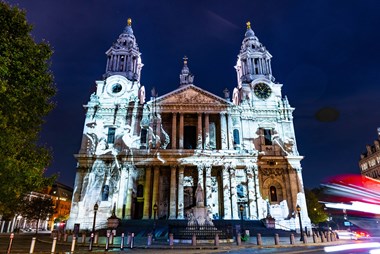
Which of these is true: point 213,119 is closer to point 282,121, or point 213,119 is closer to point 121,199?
point 282,121

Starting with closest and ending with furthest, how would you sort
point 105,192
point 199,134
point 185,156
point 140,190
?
point 185,156 → point 105,192 → point 140,190 → point 199,134

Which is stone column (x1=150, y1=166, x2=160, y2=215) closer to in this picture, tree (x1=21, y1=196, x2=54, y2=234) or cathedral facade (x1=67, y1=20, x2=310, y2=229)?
cathedral facade (x1=67, y1=20, x2=310, y2=229)

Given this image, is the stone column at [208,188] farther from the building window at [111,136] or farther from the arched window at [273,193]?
the building window at [111,136]

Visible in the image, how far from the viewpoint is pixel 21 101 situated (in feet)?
40.2

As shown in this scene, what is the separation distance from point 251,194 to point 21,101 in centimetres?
2735

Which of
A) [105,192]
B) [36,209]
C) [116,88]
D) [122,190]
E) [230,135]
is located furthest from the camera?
[36,209]

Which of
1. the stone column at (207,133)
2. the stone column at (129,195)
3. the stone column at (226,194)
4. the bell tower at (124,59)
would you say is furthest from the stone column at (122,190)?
the bell tower at (124,59)

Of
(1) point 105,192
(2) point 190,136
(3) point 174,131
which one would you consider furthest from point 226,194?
(1) point 105,192

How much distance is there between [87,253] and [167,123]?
28148 millimetres

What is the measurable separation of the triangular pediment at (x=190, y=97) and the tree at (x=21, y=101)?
948 inches

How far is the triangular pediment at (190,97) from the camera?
37500mm

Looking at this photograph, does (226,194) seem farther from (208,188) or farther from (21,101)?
(21,101)

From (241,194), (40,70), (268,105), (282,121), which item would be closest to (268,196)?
→ (241,194)

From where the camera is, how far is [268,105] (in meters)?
39.9
